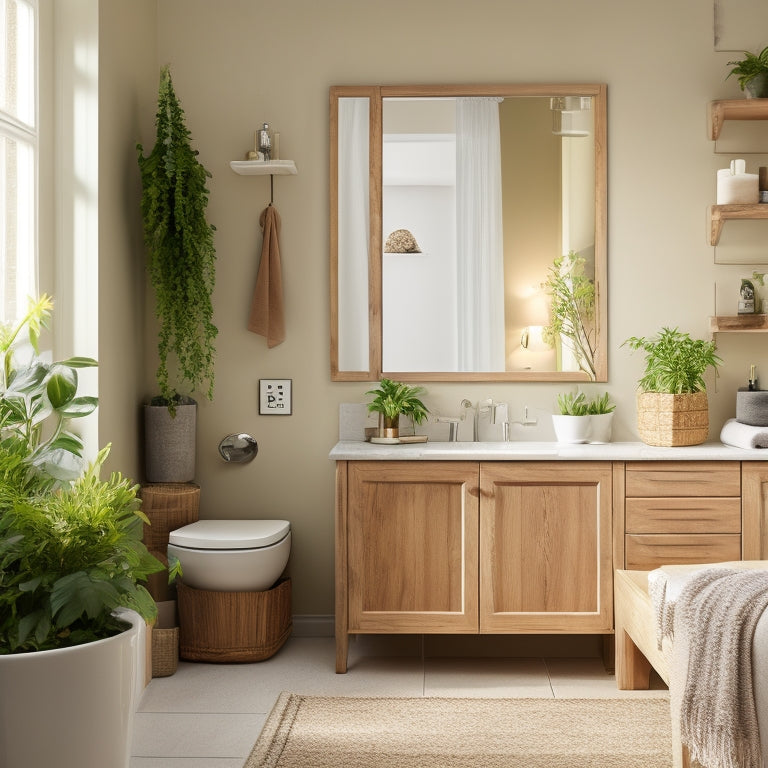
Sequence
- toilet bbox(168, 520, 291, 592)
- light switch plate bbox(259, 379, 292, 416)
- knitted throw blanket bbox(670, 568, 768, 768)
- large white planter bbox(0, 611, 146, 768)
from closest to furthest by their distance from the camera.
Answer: large white planter bbox(0, 611, 146, 768) → knitted throw blanket bbox(670, 568, 768, 768) → toilet bbox(168, 520, 291, 592) → light switch plate bbox(259, 379, 292, 416)

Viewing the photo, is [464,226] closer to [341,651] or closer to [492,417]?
[492,417]

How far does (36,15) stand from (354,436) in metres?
1.84

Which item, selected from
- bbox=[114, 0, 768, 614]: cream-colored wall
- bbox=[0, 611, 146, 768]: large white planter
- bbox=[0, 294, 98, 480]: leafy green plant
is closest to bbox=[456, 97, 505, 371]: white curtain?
bbox=[114, 0, 768, 614]: cream-colored wall

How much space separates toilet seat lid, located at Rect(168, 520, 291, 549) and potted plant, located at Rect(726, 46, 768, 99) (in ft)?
7.87

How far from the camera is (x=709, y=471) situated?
3064mm

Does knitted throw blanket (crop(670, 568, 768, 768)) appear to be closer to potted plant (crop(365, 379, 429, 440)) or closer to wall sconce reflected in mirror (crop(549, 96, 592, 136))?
potted plant (crop(365, 379, 429, 440))

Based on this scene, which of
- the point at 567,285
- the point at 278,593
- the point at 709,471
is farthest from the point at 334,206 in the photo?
the point at 709,471

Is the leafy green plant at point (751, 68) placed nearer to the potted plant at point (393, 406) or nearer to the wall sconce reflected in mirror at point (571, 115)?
the wall sconce reflected in mirror at point (571, 115)

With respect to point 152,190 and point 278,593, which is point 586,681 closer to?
point 278,593

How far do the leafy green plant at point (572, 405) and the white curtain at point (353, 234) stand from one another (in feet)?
2.57

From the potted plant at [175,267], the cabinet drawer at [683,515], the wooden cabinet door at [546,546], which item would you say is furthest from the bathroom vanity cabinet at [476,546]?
the potted plant at [175,267]

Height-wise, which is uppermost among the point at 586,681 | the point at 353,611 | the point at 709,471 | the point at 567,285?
the point at 567,285

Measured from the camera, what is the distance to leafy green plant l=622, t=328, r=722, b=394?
326 centimetres

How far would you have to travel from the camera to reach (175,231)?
10.6 ft
